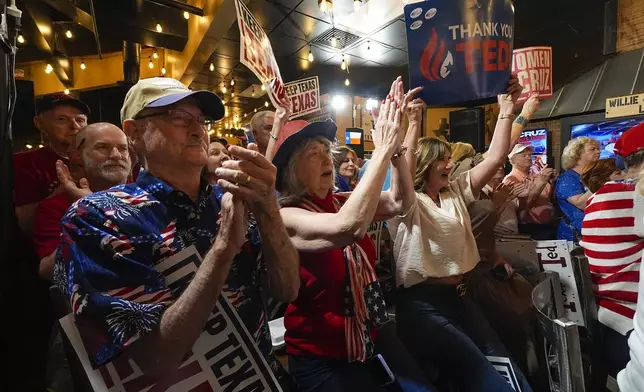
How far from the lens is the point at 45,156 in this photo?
2.30 meters

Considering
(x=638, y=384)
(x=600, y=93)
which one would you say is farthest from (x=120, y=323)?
(x=600, y=93)

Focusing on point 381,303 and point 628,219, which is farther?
point 628,219

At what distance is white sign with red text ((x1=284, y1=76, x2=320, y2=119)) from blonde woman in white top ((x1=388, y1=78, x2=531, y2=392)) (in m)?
2.13

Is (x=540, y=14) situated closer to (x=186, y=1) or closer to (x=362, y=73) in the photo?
(x=362, y=73)

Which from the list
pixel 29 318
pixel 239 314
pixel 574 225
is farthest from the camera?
pixel 574 225

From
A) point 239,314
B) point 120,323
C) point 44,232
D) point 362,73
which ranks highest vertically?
point 362,73

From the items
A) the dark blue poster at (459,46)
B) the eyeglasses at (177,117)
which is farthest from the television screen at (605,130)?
the eyeglasses at (177,117)

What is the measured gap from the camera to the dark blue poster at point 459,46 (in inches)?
71.2

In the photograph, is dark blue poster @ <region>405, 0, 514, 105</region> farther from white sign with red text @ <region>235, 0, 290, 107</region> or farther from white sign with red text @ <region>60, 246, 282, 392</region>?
white sign with red text @ <region>60, 246, 282, 392</region>

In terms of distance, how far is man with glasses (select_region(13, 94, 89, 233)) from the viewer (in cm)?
212

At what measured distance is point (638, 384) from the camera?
129 cm

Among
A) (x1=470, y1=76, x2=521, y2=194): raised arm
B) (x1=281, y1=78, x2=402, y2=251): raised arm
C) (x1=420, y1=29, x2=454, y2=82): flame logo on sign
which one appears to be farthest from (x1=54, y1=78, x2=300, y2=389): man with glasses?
(x1=470, y1=76, x2=521, y2=194): raised arm

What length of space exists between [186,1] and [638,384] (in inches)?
297

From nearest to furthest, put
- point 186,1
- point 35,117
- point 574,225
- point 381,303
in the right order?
point 381,303 < point 35,117 < point 574,225 < point 186,1
